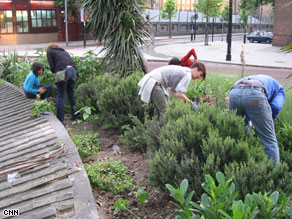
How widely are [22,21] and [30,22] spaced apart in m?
0.85

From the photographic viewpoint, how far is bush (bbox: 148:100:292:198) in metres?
2.89

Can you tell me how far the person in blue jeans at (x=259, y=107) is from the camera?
3.50m

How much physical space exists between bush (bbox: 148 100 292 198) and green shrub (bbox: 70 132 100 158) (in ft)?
5.73

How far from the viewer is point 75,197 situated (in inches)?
136

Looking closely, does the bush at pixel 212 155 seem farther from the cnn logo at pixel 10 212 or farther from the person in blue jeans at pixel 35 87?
the person in blue jeans at pixel 35 87

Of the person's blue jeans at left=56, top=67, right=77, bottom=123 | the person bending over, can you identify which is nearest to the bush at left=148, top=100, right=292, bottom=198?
the person bending over

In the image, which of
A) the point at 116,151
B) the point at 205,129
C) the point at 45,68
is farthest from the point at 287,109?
the point at 45,68

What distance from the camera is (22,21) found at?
1420 inches

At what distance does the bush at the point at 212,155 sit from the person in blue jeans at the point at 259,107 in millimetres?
176

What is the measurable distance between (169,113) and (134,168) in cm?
101

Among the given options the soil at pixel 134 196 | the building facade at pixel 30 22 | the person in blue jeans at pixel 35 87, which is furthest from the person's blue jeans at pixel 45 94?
the building facade at pixel 30 22

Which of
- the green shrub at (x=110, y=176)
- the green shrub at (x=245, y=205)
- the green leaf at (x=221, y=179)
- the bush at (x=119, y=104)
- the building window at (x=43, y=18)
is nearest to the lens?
the green shrub at (x=245, y=205)

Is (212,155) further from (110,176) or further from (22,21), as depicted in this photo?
(22,21)

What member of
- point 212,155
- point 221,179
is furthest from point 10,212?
point 221,179
